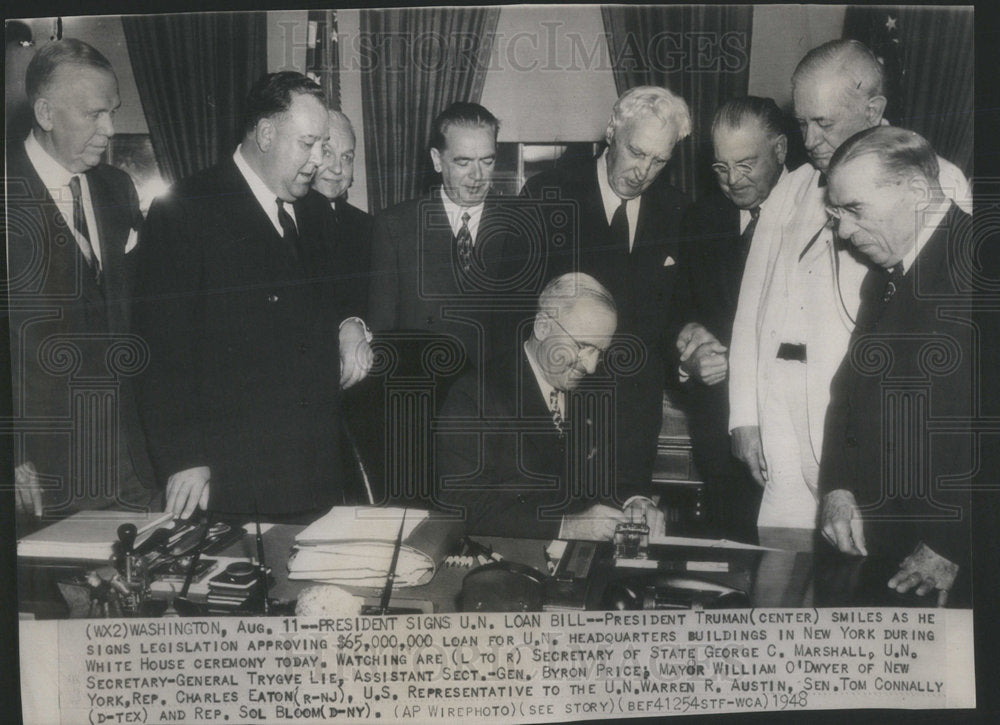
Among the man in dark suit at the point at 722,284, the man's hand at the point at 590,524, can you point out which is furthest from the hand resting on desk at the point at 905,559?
the man's hand at the point at 590,524

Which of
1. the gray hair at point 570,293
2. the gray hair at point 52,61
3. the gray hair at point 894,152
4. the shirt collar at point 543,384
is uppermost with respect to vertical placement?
the gray hair at point 52,61

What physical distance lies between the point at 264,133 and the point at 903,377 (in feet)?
6.11

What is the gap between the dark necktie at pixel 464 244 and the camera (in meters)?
2.35

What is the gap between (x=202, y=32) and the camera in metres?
2.33

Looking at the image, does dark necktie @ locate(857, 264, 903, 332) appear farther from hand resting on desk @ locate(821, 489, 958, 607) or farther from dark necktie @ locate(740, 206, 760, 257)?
hand resting on desk @ locate(821, 489, 958, 607)

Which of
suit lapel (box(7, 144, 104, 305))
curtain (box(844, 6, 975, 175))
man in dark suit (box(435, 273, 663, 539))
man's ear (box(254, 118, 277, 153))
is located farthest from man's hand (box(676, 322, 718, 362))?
suit lapel (box(7, 144, 104, 305))

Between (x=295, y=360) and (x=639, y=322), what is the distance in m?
0.94

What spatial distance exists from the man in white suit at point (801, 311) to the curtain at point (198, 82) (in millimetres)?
1459

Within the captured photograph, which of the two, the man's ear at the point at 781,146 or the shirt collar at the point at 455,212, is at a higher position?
the man's ear at the point at 781,146

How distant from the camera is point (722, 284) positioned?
239 cm

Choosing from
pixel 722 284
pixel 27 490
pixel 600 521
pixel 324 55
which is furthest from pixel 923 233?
pixel 27 490

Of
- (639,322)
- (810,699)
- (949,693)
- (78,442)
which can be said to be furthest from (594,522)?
(78,442)

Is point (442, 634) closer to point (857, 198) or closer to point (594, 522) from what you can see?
point (594, 522)

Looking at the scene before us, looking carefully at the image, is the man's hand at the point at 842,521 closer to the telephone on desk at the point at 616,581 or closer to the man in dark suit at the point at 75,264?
the telephone on desk at the point at 616,581
